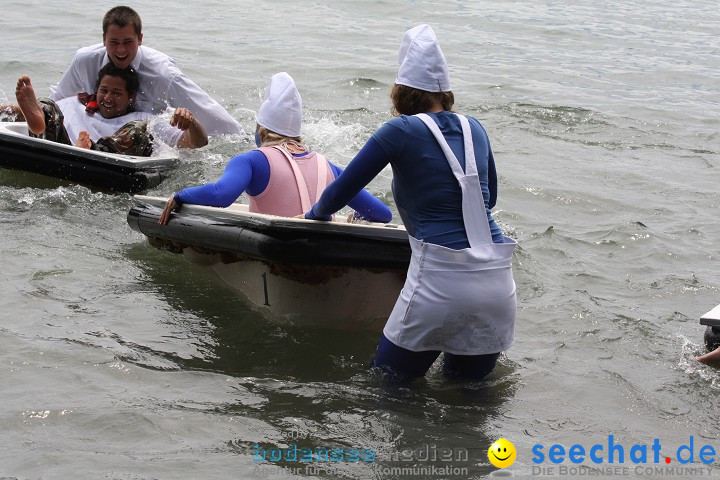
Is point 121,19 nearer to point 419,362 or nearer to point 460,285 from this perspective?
point 419,362

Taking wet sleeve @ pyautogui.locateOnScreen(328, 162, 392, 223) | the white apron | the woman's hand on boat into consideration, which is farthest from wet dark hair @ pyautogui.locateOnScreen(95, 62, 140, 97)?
the white apron

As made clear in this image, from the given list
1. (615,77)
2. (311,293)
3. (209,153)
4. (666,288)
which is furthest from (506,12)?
(311,293)

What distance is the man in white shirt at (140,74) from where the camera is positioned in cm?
794


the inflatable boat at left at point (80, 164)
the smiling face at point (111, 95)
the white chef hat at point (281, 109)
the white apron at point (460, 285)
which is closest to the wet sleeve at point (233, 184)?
the white chef hat at point (281, 109)

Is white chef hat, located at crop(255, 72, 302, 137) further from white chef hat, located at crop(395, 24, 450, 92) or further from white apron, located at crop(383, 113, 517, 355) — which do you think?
white apron, located at crop(383, 113, 517, 355)

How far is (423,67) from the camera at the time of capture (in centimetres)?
430

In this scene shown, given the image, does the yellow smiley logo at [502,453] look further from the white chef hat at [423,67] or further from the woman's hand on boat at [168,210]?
the woman's hand on boat at [168,210]

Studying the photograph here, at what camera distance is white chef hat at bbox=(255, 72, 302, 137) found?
17.5ft

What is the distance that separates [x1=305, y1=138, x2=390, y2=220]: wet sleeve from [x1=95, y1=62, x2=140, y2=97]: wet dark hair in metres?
3.97

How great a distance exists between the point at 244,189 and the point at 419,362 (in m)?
1.29

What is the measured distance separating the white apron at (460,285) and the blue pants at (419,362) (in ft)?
0.36

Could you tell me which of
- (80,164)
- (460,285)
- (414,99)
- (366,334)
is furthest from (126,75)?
(460,285)

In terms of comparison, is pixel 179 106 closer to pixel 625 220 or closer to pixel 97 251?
pixel 97 251

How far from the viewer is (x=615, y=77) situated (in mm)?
13047
